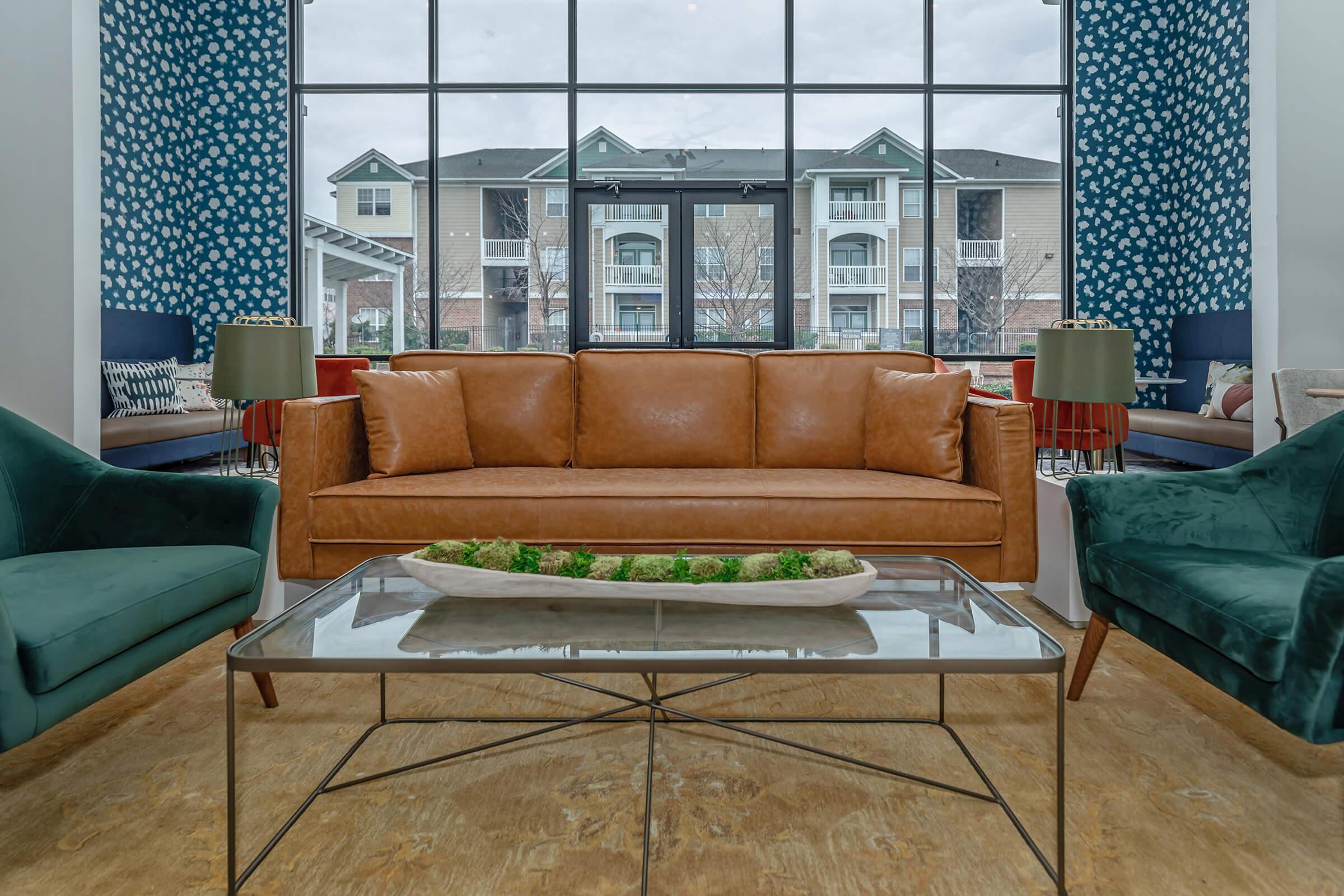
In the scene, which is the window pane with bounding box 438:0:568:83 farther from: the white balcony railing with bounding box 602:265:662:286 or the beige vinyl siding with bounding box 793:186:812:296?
the beige vinyl siding with bounding box 793:186:812:296

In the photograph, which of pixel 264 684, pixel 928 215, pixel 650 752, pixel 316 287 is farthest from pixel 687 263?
pixel 650 752

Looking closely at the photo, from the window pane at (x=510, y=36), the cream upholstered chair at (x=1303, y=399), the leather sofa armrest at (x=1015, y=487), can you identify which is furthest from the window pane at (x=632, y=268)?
the cream upholstered chair at (x=1303, y=399)

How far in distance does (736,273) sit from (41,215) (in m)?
5.10

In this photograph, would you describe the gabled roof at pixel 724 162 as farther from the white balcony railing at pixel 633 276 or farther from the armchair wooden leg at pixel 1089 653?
the armchair wooden leg at pixel 1089 653

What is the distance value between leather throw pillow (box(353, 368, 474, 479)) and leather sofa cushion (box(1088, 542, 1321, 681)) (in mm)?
2059

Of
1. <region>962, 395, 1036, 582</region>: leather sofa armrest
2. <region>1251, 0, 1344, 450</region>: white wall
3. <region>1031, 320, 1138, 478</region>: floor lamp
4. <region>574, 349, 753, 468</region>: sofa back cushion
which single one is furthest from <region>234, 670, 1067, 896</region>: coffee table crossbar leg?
<region>1251, 0, 1344, 450</region>: white wall

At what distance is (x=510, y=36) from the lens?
6801 mm

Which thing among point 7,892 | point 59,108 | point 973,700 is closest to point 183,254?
point 59,108

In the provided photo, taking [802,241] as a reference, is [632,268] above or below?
below

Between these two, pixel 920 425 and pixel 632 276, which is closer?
pixel 920 425

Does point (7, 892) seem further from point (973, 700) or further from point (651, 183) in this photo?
point (651, 183)

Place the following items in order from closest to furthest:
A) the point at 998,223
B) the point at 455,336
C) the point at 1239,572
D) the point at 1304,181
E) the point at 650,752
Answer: the point at 650,752
the point at 1239,572
the point at 1304,181
the point at 998,223
the point at 455,336

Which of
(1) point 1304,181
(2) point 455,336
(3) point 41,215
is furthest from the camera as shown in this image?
(2) point 455,336

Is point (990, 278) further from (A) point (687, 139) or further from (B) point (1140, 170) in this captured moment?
(A) point (687, 139)
